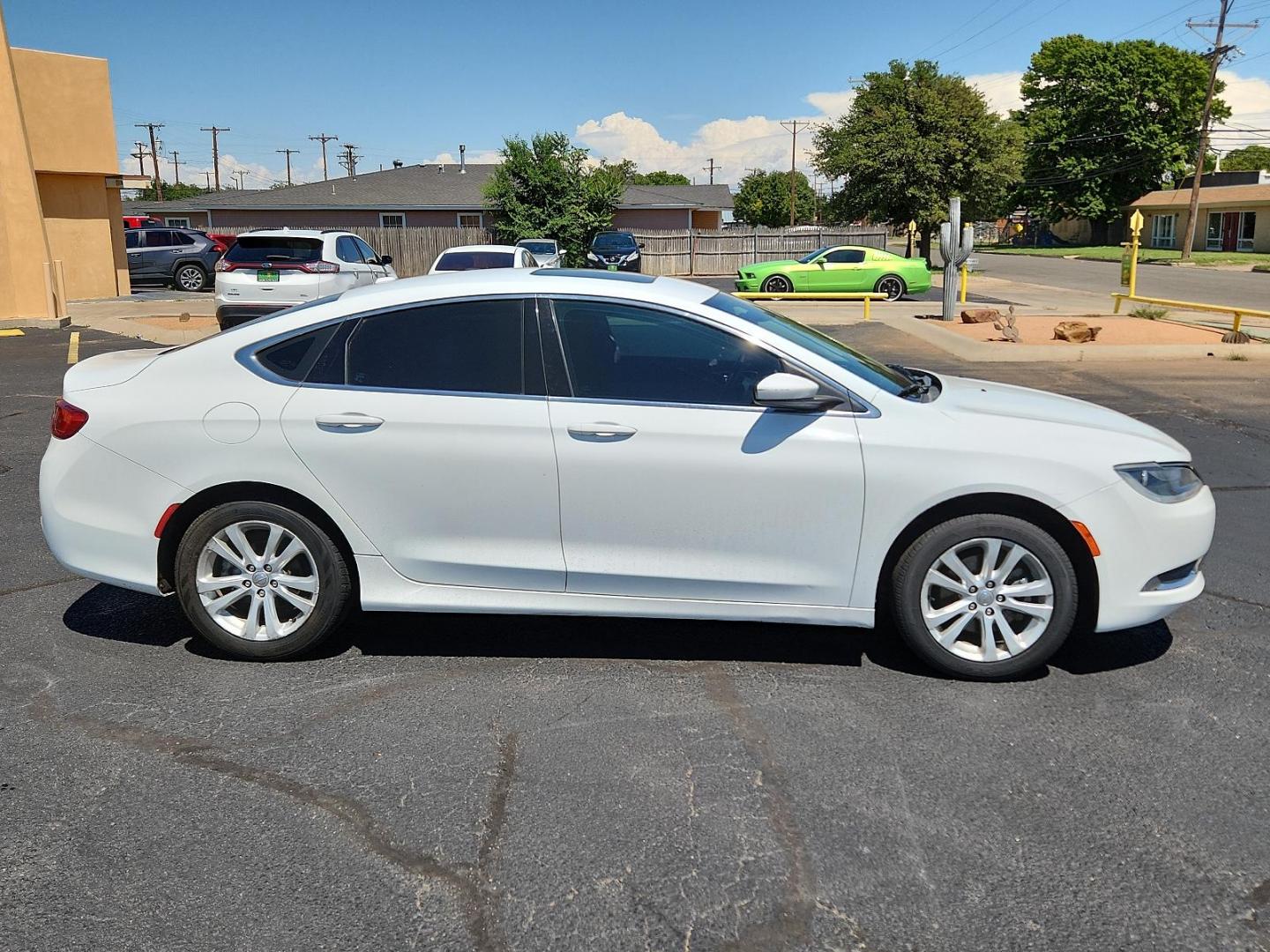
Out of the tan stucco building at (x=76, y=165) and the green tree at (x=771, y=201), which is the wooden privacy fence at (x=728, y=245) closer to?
the tan stucco building at (x=76, y=165)

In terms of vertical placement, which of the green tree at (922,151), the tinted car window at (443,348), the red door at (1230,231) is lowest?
A: the tinted car window at (443,348)

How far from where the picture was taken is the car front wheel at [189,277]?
3144 centimetres

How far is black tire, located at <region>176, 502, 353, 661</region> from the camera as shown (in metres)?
4.48

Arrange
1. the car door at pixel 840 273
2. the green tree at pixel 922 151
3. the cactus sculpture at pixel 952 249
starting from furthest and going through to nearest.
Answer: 1. the green tree at pixel 922 151
2. the car door at pixel 840 273
3. the cactus sculpture at pixel 952 249

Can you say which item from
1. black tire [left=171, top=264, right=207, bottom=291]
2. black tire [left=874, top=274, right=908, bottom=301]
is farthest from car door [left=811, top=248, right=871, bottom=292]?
black tire [left=171, top=264, right=207, bottom=291]

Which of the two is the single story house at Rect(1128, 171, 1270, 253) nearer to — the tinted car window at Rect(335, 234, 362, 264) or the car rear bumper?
the tinted car window at Rect(335, 234, 362, 264)

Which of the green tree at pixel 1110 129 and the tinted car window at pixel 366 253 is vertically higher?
the green tree at pixel 1110 129


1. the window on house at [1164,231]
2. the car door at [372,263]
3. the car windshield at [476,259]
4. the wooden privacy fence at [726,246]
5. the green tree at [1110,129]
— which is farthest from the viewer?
the green tree at [1110,129]

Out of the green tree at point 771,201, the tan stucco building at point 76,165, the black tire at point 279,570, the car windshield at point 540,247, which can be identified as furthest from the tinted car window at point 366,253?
the green tree at point 771,201

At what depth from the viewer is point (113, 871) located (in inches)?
123

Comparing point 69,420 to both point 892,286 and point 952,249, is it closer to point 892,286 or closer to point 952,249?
point 952,249

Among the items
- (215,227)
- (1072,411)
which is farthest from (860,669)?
(215,227)

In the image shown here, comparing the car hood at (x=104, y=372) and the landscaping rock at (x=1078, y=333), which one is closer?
the car hood at (x=104, y=372)

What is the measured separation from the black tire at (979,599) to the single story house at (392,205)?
→ 40308mm
